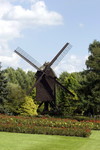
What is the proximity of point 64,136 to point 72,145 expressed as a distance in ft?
13.2

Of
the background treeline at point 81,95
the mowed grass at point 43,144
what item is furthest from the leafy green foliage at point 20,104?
→ the mowed grass at point 43,144

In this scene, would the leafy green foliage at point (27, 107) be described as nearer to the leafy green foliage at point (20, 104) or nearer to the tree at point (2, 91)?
the leafy green foliage at point (20, 104)

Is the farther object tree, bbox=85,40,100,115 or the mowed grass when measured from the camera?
tree, bbox=85,40,100,115

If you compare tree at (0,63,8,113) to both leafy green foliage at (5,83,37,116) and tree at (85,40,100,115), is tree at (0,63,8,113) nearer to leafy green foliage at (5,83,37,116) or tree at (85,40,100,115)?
leafy green foliage at (5,83,37,116)

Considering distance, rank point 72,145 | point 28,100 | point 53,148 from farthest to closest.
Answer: point 28,100 < point 72,145 < point 53,148

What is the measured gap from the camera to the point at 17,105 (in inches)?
1516

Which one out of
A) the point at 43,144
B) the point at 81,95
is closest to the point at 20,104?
the point at 81,95

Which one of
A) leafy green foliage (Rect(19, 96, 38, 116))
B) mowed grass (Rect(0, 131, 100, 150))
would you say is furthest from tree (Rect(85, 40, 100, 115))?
mowed grass (Rect(0, 131, 100, 150))

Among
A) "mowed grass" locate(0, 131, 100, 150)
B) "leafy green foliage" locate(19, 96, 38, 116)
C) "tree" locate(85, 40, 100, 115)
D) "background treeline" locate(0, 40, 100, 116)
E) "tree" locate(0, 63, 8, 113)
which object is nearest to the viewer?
"mowed grass" locate(0, 131, 100, 150)

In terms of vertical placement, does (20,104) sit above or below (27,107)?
above

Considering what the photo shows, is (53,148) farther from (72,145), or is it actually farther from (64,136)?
(64,136)

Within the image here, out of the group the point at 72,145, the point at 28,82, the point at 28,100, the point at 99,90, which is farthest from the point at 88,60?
the point at 28,82

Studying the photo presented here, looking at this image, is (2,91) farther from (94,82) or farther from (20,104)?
(94,82)

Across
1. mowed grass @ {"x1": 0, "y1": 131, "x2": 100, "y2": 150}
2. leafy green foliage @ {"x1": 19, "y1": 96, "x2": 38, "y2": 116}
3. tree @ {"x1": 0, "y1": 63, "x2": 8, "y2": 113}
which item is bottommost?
mowed grass @ {"x1": 0, "y1": 131, "x2": 100, "y2": 150}
